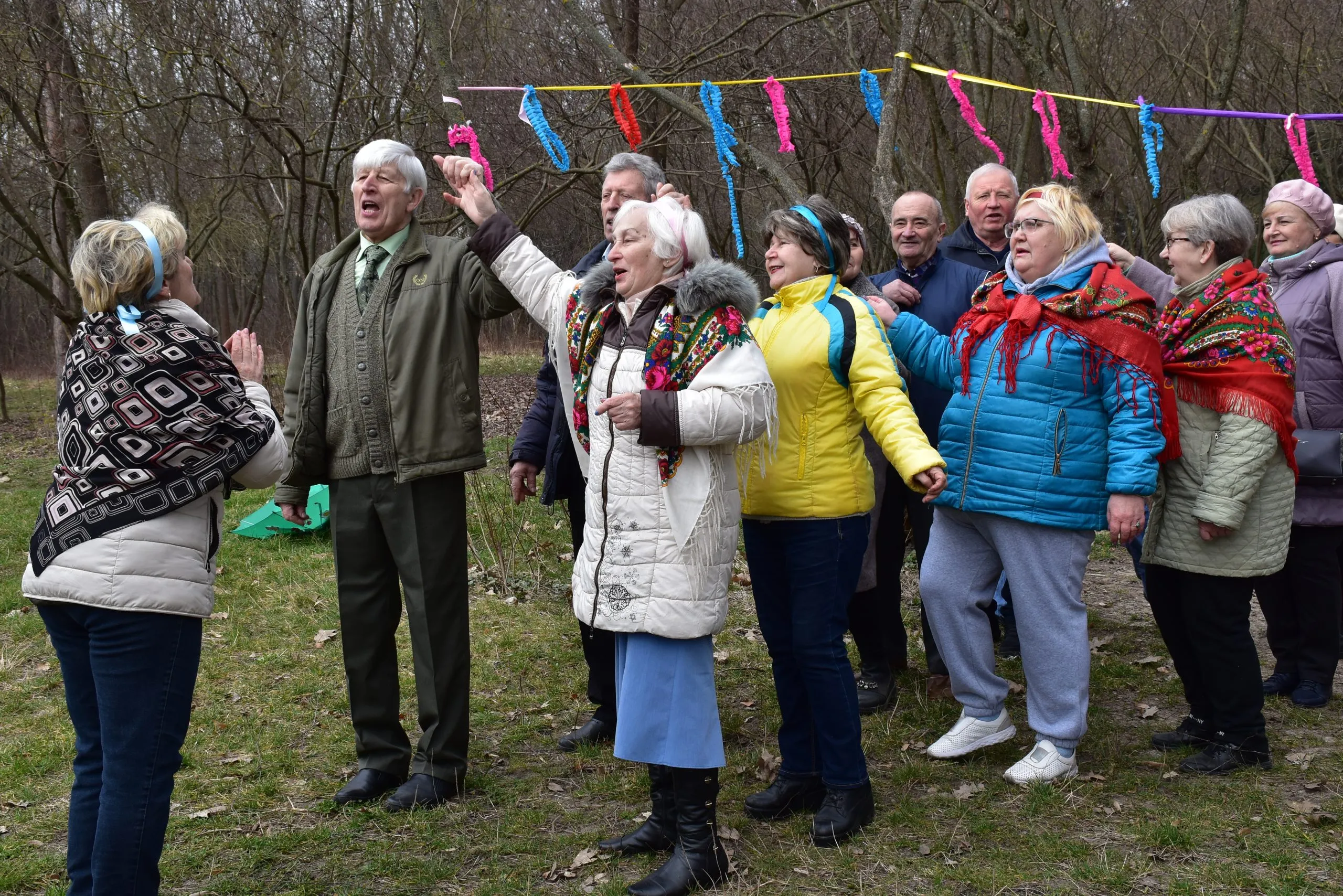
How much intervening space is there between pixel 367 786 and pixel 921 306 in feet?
9.37

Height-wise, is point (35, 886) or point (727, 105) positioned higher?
point (727, 105)

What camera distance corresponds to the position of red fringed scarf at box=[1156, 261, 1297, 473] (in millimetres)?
3838

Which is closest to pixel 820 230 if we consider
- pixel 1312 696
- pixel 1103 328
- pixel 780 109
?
pixel 1103 328

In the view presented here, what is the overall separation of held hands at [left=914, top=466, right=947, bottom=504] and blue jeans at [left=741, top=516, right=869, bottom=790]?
266 millimetres

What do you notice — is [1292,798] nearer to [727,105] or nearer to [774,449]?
[774,449]

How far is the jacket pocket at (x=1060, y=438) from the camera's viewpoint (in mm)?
3672

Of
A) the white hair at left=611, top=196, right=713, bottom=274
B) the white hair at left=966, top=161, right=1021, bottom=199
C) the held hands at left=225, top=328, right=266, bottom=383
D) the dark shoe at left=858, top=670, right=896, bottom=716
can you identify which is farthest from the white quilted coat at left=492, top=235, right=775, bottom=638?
the white hair at left=966, top=161, right=1021, bottom=199

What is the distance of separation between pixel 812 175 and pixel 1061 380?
1177cm

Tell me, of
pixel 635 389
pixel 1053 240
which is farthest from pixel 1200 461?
pixel 635 389

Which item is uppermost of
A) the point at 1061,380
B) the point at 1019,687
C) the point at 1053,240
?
the point at 1053,240

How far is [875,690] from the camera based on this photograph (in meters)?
4.76

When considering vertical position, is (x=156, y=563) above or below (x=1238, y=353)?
below

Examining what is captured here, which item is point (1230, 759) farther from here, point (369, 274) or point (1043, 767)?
point (369, 274)

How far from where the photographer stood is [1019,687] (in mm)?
4969
